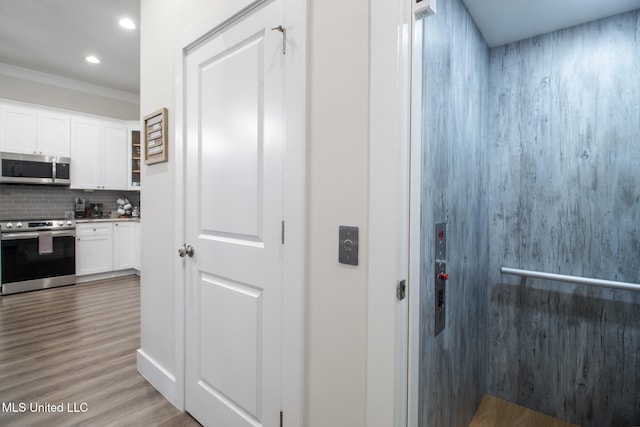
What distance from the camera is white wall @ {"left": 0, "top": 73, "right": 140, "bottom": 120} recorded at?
13.7 feet

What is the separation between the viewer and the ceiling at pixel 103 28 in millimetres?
1609

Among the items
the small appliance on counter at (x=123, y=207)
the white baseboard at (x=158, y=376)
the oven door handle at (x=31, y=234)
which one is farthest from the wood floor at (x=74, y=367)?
the small appliance on counter at (x=123, y=207)

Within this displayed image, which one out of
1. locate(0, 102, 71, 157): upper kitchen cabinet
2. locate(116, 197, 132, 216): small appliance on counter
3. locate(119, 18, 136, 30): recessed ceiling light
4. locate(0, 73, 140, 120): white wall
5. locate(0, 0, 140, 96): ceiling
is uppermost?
locate(119, 18, 136, 30): recessed ceiling light

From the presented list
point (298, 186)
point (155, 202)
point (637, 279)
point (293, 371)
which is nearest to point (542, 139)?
point (637, 279)

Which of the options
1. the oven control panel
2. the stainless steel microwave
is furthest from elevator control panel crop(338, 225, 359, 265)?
the stainless steel microwave

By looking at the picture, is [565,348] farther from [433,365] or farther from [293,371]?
[293,371]

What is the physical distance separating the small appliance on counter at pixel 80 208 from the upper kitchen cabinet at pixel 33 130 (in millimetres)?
736

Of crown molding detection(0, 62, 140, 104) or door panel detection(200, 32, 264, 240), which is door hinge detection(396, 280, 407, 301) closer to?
door panel detection(200, 32, 264, 240)

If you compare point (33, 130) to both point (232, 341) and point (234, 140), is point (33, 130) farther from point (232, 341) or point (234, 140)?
point (232, 341)

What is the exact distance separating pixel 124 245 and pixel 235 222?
4294 millimetres

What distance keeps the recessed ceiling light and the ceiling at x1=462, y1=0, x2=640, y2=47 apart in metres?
3.26

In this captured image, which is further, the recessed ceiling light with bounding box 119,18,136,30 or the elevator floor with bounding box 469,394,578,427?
the recessed ceiling light with bounding box 119,18,136,30

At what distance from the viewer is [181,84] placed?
182 centimetres

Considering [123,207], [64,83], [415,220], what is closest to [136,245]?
[123,207]
